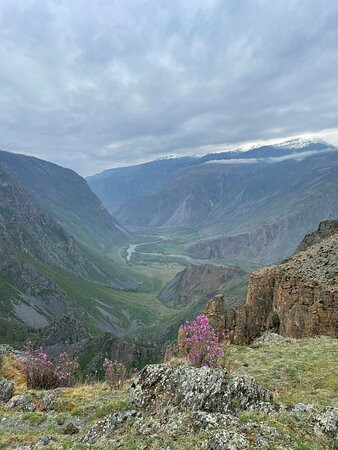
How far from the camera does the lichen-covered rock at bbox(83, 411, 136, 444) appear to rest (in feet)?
42.8

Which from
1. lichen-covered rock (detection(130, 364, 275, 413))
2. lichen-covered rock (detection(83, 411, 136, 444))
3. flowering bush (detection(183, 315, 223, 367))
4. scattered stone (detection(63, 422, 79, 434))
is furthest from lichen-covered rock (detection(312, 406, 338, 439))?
scattered stone (detection(63, 422, 79, 434))

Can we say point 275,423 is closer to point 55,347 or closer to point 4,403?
point 4,403

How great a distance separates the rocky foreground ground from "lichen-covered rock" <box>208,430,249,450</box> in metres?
0.03

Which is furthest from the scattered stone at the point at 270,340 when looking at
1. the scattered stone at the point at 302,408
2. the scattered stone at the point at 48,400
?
the scattered stone at the point at 48,400

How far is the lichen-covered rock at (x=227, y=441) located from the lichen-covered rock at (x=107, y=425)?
418 centimetres

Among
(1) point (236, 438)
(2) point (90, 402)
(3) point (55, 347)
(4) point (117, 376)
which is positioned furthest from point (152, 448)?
(3) point (55, 347)

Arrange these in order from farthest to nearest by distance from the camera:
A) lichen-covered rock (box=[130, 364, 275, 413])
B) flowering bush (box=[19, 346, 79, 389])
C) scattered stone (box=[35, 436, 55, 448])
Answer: flowering bush (box=[19, 346, 79, 389]) → lichen-covered rock (box=[130, 364, 275, 413]) → scattered stone (box=[35, 436, 55, 448])

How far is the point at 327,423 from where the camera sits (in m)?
12.0

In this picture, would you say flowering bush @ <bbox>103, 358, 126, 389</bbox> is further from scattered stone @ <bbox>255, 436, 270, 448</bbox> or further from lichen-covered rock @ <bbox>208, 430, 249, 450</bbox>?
scattered stone @ <bbox>255, 436, 270, 448</bbox>

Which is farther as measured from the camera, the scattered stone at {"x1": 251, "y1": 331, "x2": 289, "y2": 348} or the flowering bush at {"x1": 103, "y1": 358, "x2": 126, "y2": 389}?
the scattered stone at {"x1": 251, "y1": 331, "x2": 289, "y2": 348}

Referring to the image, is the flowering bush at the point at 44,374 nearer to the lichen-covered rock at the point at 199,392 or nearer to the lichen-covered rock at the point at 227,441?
the lichen-covered rock at the point at 199,392

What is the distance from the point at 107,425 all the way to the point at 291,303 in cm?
2582

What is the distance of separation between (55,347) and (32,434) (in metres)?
125

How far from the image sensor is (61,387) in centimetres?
2239
